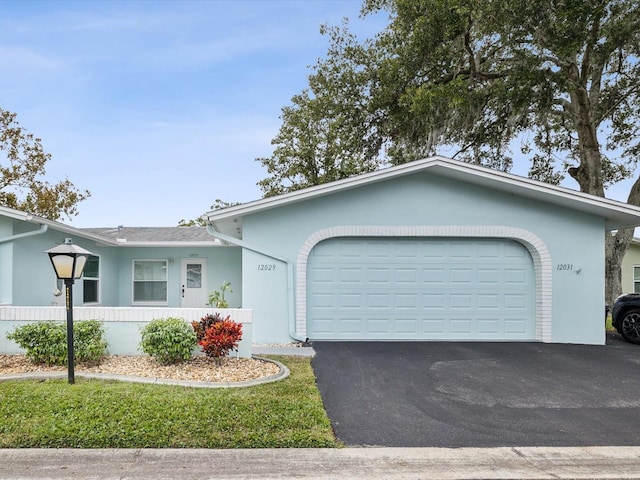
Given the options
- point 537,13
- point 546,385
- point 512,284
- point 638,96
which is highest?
point 537,13

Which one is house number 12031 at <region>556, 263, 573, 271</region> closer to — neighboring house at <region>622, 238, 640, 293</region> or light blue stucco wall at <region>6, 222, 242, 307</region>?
light blue stucco wall at <region>6, 222, 242, 307</region>

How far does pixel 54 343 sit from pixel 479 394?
6.53 metres

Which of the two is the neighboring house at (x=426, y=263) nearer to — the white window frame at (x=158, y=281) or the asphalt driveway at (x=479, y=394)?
the asphalt driveway at (x=479, y=394)

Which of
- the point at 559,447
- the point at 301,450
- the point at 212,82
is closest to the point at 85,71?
the point at 212,82

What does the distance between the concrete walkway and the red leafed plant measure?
2785 mm

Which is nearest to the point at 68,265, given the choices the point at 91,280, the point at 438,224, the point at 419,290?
the point at 419,290

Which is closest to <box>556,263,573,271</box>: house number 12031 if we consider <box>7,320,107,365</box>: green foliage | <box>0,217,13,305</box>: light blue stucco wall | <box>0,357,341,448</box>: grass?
<box>0,357,341,448</box>: grass

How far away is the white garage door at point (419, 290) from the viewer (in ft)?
31.8

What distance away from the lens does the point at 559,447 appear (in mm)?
4145

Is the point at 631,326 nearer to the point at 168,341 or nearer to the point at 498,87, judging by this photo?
the point at 498,87

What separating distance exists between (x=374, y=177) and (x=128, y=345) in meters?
5.89

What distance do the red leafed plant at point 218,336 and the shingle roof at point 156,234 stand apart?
747 cm

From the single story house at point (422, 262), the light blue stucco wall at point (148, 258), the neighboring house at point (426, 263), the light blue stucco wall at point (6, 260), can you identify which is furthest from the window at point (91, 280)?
the neighboring house at point (426, 263)

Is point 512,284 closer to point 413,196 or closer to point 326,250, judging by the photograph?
point 413,196
